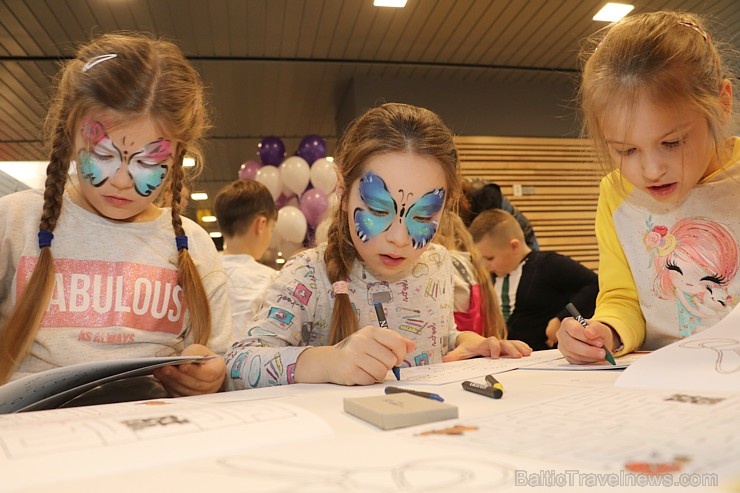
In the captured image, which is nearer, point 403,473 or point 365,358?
point 403,473

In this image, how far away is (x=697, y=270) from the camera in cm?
114

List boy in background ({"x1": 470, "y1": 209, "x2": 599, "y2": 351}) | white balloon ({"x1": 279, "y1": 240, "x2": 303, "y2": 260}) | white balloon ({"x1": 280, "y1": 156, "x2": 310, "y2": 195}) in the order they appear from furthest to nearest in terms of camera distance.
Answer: white balloon ({"x1": 280, "y1": 156, "x2": 310, "y2": 195})
white balloon ({"x1": 279, "y1": 240, "x2": 303, "y2": 260})
boy in background ({"x1": 470, "y1": 209, "x2": 599, "y2": 351})

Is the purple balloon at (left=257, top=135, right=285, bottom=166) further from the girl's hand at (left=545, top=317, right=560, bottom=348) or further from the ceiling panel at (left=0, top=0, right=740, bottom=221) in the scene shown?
the girl's hand at (left=545, top=317, right=560, bottom=348)

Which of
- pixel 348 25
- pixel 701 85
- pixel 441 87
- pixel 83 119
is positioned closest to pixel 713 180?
pixel 701 85

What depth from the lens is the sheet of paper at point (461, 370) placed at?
873mm

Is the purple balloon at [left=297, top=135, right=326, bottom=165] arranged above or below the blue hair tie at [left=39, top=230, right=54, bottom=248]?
above

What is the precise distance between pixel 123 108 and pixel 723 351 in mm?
1093

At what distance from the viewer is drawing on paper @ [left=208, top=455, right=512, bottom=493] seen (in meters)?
0.34

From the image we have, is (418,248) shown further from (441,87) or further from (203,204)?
(203,204)

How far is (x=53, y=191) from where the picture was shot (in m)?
1.16

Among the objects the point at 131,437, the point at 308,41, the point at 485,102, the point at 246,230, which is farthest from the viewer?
the point at 485,102

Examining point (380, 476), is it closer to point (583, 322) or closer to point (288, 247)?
point (583, 322)

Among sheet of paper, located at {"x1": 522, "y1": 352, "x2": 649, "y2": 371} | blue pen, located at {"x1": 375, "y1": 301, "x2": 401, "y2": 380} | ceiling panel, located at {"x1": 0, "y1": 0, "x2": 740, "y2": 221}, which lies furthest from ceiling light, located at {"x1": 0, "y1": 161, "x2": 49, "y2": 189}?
sheet of paper, located at {"x1": 522, "y1": 352, "x2": 649, "y2": 371}

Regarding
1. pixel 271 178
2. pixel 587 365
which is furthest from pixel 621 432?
pixel 271 178
